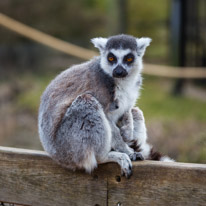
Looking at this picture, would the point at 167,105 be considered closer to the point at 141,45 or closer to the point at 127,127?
the point at 141,45

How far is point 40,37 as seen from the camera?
675 centimetres

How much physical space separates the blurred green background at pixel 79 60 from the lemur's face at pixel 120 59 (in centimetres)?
327

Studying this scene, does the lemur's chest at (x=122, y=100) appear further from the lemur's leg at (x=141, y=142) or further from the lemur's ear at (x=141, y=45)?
the lemur's ear at (x=141, y=45)

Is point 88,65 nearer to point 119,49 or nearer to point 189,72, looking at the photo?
point 119,49

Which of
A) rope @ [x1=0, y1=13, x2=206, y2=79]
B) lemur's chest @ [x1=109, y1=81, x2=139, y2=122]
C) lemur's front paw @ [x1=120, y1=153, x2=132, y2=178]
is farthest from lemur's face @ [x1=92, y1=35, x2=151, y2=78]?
rope @ [x1=0, y1=13, x2=206, y2=79]

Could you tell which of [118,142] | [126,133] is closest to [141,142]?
[126,133]

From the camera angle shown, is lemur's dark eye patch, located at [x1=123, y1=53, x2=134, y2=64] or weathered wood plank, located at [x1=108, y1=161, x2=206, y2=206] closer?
weathered wood plank, located at [x1=108, y1=161, x2=206, y2=206]

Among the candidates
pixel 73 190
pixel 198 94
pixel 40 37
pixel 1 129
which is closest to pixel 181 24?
pixel 198 94

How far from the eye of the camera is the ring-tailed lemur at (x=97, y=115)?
2783 mm

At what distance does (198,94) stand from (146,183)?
25.5 feet

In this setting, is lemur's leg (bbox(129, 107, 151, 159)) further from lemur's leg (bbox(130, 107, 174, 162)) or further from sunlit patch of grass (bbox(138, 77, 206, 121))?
sunlit patch of grass (bbox(138, 77, 206, 121))

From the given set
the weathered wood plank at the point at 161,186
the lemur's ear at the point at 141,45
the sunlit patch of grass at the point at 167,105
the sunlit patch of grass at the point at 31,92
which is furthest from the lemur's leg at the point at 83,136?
the sunlit patch of grass at the point at 31,92

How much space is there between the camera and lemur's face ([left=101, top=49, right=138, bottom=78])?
3229 millimetres

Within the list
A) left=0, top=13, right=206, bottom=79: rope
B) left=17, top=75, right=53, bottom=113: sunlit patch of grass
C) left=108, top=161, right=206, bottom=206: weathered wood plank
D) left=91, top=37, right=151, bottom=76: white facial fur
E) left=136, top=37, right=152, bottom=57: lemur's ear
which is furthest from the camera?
left=17, top=75, right=53, bottom=113: sunlit patch of grass
